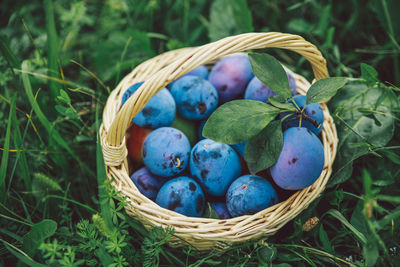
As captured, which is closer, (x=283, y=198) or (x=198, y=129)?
(x=283, y=198)

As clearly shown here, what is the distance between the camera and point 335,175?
3.41 ft

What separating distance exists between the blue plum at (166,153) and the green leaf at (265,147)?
0.22 metres

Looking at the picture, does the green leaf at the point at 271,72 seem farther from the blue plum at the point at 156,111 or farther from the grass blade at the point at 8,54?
the grass blade at the point at 8,54

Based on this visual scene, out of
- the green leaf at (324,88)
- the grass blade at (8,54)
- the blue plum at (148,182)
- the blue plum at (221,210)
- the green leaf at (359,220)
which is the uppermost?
the grass blade at (8,54)

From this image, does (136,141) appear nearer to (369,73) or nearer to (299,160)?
(299,160)

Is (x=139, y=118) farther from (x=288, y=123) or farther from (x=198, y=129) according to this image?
(x=288, y=123)

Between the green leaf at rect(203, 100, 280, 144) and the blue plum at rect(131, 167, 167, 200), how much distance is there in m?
0.30

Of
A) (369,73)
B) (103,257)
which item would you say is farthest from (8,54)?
(369,73)

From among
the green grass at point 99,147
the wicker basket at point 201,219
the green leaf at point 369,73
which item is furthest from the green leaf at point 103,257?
the green leaf at point 369,73

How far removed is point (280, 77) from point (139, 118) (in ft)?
1.57

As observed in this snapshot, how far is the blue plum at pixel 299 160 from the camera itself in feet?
2.78

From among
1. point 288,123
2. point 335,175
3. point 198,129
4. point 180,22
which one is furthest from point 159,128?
point 180,22

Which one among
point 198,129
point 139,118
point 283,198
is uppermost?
point 139,118

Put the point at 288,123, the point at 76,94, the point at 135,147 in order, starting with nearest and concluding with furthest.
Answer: the point at 288,123
the point at 135,147
the point at 76,94
